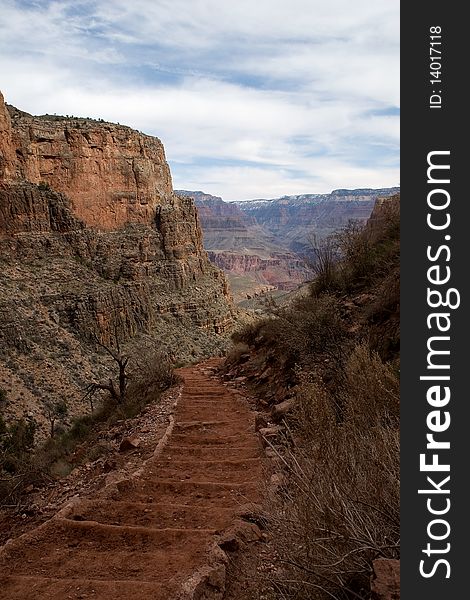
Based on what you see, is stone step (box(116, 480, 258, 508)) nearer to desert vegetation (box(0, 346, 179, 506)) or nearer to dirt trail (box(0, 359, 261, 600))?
dirt trail (box(0, 359, 261, 600))

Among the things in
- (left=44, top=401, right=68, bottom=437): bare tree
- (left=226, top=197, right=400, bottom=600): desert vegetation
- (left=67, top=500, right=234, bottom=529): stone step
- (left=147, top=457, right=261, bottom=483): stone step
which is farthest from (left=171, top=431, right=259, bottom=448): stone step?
(left=44, top=401, right=68, bottom=437): bare tree

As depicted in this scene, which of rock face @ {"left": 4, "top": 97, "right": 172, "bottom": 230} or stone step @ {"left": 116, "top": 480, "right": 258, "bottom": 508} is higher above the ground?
rock face @ {"left": 4, "top": 97, "right": 172, "bottom": 230}

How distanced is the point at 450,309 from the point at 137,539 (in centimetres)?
378

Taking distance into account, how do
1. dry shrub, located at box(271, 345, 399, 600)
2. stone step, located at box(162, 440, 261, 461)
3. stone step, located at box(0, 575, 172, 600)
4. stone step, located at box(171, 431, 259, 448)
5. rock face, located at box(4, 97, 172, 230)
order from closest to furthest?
dry shrub, located at box(271, 345, 399, 600) < stone step, located at box(0, 575, 172, 600) < stone step, located at box(162, 440, 261, 461) < stone step, located at box(171, 431, 259, 448) < rock face, located at box(4, 97, 172, 230)

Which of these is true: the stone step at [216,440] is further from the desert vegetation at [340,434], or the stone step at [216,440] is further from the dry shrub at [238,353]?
the dry shrub at [238,353]

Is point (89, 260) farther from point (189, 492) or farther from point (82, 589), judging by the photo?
point (82, 589)

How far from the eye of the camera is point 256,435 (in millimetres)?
7914

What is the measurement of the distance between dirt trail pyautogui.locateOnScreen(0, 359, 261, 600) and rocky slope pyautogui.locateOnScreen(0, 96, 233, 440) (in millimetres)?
21433

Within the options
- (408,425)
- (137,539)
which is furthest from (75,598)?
(408,425)

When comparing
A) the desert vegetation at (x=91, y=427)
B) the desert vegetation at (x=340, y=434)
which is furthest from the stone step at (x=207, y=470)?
the desert vegetation at (x=91, y=427)

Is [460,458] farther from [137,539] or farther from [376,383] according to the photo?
[137,539]

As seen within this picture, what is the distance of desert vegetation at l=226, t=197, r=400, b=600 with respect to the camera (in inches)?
102

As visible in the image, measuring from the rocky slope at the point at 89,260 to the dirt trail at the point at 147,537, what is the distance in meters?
21.4

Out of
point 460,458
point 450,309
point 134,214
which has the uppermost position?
point 134,214
